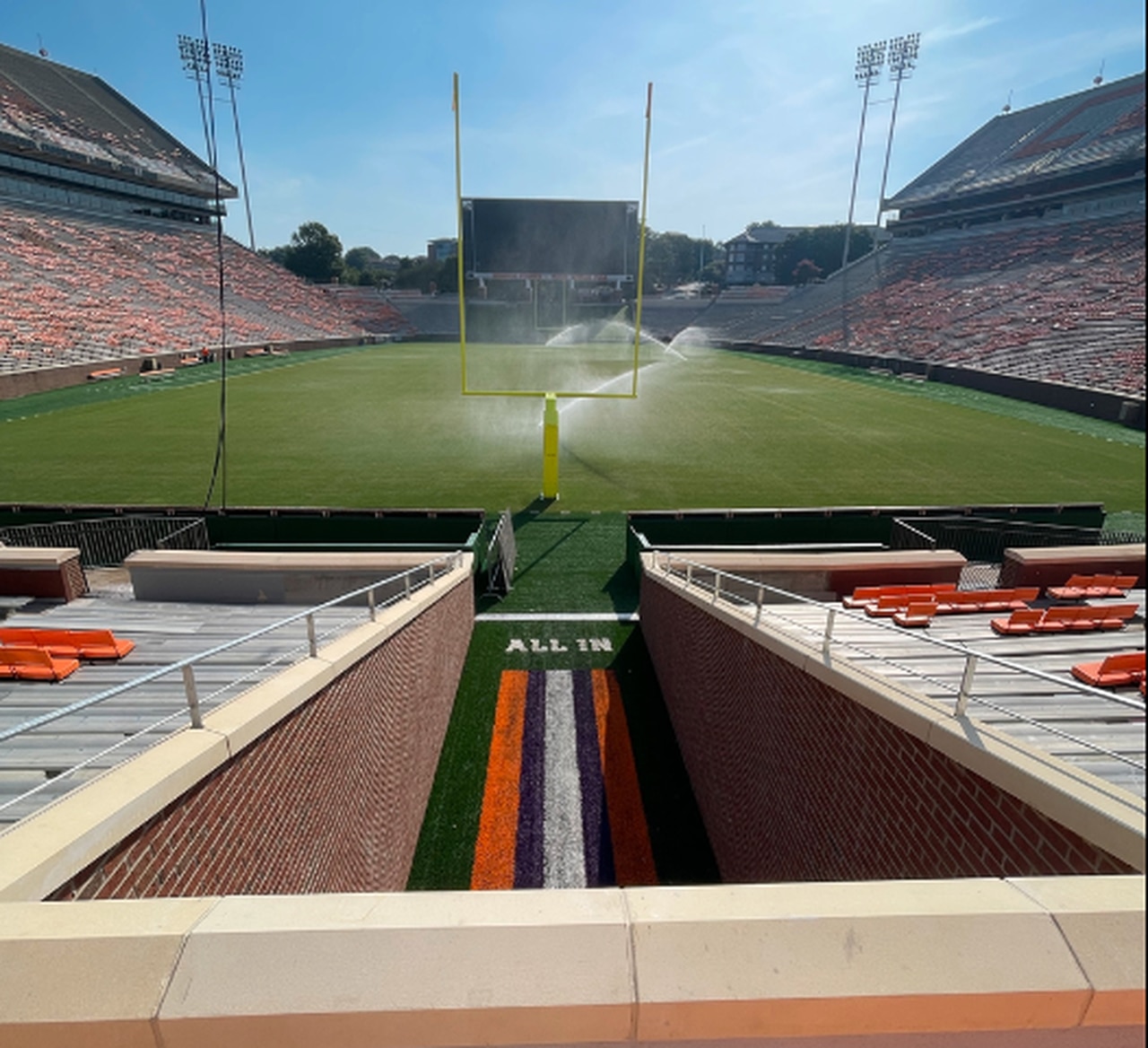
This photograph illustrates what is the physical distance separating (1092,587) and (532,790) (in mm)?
7835

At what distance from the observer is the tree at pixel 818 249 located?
10362 centimetres

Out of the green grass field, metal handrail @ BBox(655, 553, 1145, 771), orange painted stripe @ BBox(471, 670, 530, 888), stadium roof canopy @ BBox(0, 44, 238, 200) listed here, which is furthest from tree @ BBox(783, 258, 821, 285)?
orange painted stripe @ BBox(471, 670, 530, 888)

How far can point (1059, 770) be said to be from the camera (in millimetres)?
3029

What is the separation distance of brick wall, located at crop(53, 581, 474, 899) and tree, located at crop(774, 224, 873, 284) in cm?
11275

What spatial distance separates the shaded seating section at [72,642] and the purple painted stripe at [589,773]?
5.10 meters

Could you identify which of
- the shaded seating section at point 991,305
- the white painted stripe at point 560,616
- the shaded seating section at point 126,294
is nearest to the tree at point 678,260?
the shaded seating section at point 991,305

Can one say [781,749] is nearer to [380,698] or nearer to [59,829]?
[380,698]

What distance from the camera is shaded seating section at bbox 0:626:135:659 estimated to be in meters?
5.96

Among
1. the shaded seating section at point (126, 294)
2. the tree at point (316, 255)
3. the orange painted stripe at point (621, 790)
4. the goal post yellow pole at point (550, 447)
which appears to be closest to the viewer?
the orange painted stripe at point (621, 790)

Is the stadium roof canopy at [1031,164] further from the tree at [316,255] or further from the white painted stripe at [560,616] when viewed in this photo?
the tree at [316,255]

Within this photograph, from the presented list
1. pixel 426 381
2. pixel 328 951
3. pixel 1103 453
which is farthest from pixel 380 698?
pixel 426 381

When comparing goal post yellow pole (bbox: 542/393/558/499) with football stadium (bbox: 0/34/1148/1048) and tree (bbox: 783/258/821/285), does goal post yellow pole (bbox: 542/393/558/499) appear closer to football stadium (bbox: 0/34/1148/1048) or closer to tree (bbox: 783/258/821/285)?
football stadium (bbox: 0/34/1148/1048)

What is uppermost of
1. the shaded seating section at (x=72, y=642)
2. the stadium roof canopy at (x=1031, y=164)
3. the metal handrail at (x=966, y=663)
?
the stadium roof canopy at (x=1031, y=164)

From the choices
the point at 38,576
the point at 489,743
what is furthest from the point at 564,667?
the point at 38,576
